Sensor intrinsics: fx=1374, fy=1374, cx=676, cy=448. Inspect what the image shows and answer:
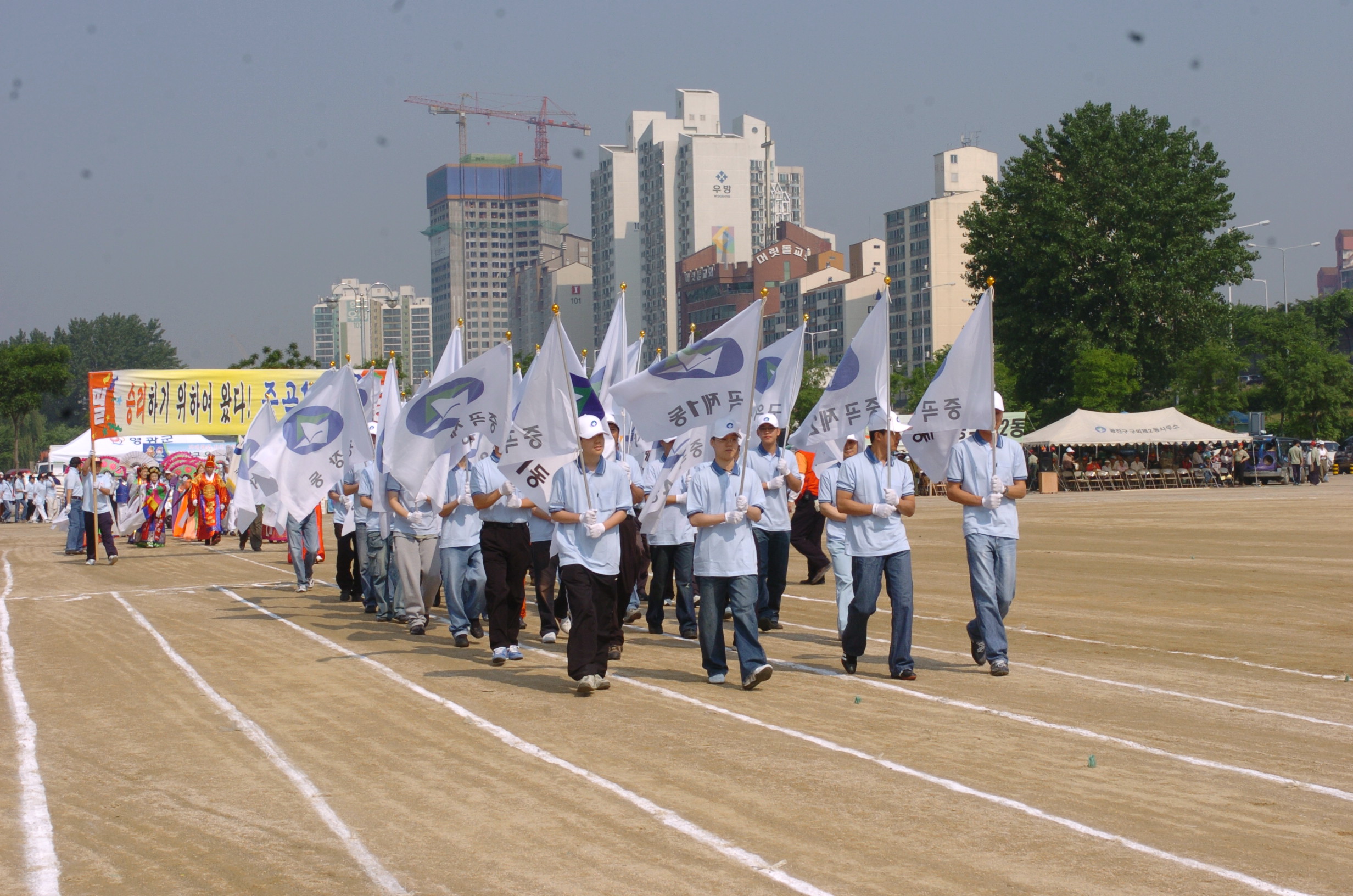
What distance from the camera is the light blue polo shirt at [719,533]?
Answer: 9.85 m

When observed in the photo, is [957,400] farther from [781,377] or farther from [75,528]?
[75,528]

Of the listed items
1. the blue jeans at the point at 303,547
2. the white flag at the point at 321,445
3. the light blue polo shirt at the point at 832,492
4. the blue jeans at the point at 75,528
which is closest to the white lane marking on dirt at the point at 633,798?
the light blue polo shirt at the point at 832,492

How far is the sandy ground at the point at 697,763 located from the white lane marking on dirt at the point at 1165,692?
0.12 ft

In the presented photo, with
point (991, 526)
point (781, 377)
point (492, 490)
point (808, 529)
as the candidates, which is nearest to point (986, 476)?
point (991, 526)

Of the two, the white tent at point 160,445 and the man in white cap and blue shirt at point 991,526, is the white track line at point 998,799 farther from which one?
the white tent at point 160,445

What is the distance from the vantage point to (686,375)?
10789 mm

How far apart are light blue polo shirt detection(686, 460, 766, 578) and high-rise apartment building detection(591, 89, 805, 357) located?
6528 inches

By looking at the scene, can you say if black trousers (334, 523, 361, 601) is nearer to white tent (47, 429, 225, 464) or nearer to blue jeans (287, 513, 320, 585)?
blue jeans (287, 513, 320, 585)

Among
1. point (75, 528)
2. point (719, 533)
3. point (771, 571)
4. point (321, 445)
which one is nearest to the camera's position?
point (719, 533)

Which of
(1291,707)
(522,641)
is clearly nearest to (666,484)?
(522,641)

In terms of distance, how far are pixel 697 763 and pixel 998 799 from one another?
169 cm

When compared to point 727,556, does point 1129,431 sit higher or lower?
higher

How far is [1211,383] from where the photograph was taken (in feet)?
221

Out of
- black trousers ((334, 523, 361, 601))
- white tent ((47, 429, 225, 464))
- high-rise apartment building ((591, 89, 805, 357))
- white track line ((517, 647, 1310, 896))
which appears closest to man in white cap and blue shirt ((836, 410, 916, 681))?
white track line ((517, 647, 1310, 896))
